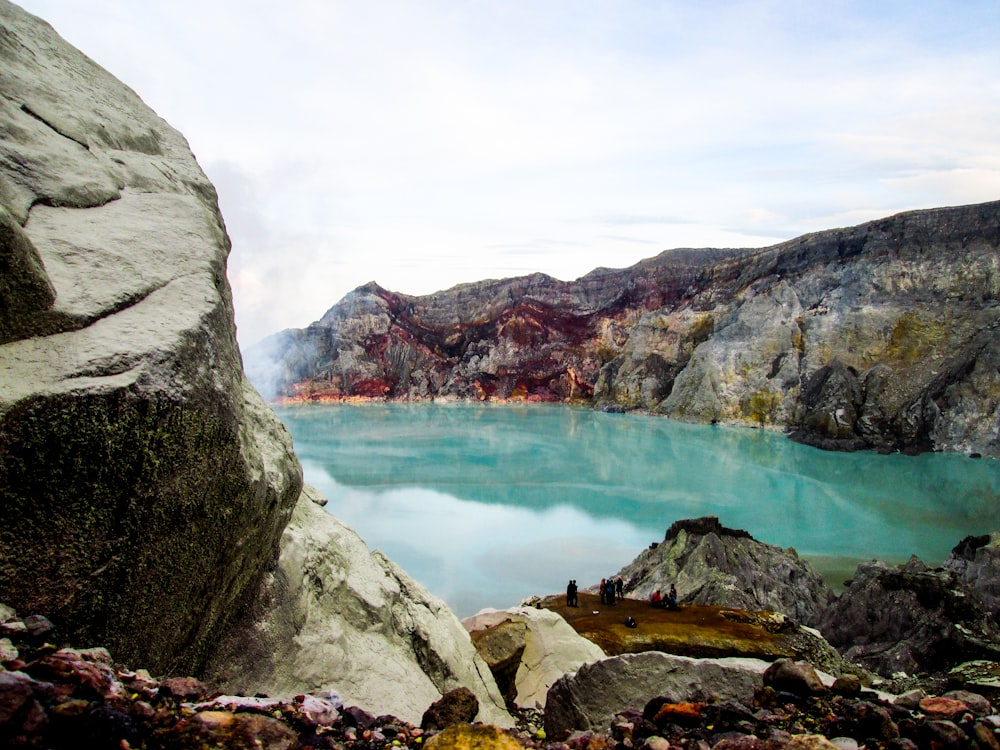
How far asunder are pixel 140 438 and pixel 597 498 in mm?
29379

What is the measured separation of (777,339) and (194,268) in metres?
67.4

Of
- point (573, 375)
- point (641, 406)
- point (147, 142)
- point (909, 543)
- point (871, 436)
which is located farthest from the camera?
point (573, 375)

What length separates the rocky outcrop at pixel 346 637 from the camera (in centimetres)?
560

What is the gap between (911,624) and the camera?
15266 millimetres

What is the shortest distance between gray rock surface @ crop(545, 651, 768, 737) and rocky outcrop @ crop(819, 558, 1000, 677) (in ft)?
31.3

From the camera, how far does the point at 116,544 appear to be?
389cm

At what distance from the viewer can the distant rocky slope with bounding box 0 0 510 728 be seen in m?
3.61

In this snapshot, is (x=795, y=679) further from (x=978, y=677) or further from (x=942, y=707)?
(x=978, y=677)

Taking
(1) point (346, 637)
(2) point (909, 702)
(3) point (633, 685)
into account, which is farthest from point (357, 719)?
(3) point (633, 685)

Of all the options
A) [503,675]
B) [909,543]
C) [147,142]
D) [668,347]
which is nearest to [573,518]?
[909,543]

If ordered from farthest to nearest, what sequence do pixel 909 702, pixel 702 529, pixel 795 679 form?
pixel 702 529 → pixel 795 679 → pixel 909 702

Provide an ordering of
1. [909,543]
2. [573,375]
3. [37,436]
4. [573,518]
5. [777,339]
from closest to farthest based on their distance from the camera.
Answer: [37,436]
[909,543]
[573,518]
[777,339]
[573,375]

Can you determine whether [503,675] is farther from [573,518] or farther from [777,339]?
[777,339]

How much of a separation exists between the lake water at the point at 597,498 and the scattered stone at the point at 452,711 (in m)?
12.4
